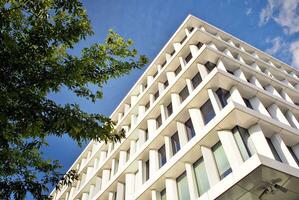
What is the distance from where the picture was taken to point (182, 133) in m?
13.6

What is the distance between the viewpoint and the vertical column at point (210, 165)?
9884 millimetres

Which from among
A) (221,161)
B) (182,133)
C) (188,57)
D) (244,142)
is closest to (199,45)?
(188,57)

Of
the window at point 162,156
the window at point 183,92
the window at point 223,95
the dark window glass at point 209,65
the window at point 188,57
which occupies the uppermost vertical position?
the window at point 188,57

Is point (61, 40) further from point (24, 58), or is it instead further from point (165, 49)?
point (165, 49)

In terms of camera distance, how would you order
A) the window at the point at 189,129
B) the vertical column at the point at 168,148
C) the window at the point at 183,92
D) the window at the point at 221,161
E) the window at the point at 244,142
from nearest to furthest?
the window at the point at 244,142, the window at the point at 221,161, the vertical column at the point at 168,148, the window at the point at 189,129, the window at the point at 183,92

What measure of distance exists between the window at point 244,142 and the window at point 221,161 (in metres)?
0.75

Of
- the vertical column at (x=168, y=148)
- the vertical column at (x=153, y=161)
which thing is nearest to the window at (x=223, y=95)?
the vertical column at (x=168, y=148)

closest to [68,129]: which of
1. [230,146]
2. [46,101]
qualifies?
[46,101]

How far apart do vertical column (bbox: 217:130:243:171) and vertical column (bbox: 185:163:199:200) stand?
1981mm

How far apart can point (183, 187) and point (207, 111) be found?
3.82m

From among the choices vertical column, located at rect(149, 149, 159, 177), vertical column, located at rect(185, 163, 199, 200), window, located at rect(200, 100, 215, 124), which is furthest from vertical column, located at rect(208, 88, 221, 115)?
vertical column, located at rect(149, 149, 159, 177)

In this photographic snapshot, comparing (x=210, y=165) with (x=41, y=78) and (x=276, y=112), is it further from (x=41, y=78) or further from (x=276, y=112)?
(x=41, y=78)

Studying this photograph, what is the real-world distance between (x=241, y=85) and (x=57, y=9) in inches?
345

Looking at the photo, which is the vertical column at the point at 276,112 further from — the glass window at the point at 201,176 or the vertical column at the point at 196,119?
the glass window at the point at 201,176
